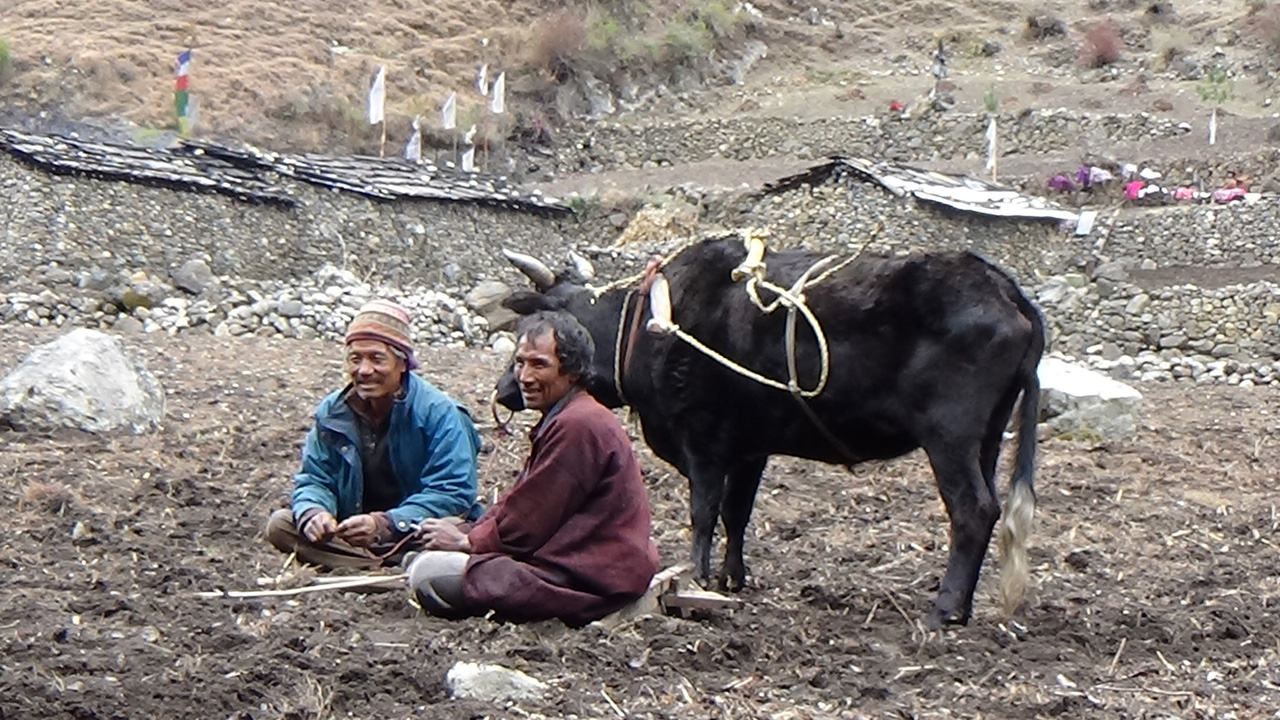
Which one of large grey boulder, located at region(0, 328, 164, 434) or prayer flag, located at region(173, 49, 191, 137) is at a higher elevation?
large grey boulder, located at region(0, 328, 164, 434)

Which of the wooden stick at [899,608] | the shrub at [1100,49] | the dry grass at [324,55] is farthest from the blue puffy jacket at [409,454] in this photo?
the shrub at [1100,49]

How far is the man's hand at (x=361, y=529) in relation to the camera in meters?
5.47

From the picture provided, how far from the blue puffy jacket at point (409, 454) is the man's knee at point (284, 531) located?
192 millimetres

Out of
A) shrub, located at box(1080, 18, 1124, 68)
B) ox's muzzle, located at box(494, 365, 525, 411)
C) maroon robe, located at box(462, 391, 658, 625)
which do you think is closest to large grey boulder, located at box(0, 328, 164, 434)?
ox's muzzle, located at box(494, 365, 525, 411)

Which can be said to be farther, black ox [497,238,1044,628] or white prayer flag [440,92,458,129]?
white prayer flag [440,92,458,129]

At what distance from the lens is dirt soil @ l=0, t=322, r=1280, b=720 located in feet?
14.1

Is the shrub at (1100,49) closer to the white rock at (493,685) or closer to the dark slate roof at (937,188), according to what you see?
the dark slate roof at (937,188)

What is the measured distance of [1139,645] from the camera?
5273 mm

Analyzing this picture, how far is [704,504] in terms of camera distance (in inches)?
245

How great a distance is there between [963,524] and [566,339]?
5.43ft

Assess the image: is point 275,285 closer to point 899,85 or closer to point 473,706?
point 473,706

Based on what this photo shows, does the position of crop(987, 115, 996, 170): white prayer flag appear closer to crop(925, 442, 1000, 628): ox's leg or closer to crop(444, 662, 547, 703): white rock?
crop(925, 442, 1000, 628): ox's leg

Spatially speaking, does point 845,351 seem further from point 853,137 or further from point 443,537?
point 853,137

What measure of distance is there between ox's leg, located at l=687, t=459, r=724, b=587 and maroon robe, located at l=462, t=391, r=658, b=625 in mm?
1273
